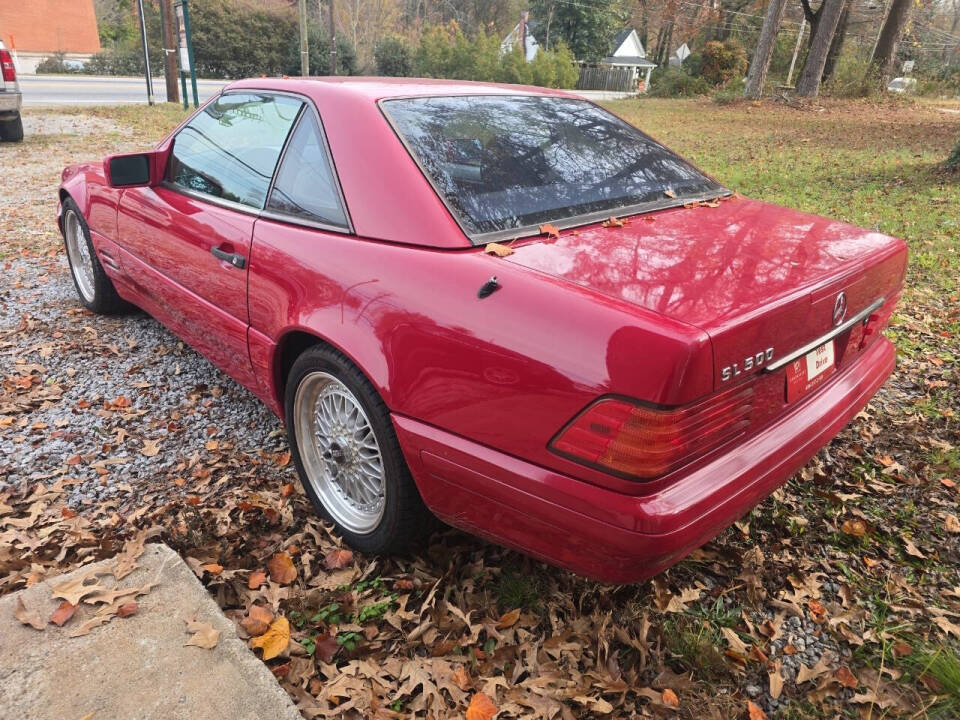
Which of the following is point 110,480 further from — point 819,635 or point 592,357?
point 819,635

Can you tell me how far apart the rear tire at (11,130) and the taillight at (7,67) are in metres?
0.87

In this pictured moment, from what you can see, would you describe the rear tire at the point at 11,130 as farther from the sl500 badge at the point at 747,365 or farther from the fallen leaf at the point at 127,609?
the sl500 badge at the point at 747,365

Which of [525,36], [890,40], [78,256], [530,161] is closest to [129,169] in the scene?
[78,256]

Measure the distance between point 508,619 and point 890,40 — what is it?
26856 millimetres

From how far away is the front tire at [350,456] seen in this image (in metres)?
2.19

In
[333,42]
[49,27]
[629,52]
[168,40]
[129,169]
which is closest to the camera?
[129,169]

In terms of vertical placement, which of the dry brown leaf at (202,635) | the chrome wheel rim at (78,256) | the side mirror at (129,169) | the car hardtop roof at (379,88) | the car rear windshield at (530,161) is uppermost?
the car hardtop roof at (379,88)

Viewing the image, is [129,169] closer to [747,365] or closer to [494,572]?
[494,572]

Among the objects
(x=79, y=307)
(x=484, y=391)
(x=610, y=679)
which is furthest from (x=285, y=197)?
(x=79, y=307)

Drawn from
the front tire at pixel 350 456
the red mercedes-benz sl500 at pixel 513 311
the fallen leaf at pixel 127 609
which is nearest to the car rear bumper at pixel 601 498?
the red mercedes-benz sl500 at pixel 513 311

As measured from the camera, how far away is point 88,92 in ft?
72.9

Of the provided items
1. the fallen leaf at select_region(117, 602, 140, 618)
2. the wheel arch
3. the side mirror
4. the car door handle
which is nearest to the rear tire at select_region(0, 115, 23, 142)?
the side mirror

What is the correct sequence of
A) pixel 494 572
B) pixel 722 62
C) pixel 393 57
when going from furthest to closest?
pixel 393 57 < pixel 722 62 < pixel 494 572

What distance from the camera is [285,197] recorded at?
255 centimetres
